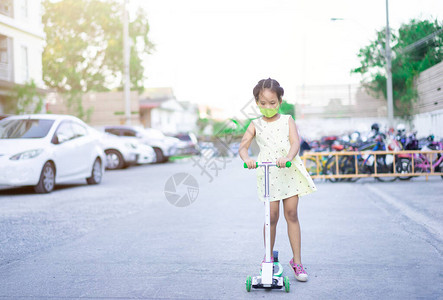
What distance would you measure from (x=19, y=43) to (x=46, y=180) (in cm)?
1639

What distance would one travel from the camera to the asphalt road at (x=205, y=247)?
4043 millimetres

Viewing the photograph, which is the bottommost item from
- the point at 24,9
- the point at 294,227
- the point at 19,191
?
the point at 19,191

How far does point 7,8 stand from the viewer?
2491 centimetres

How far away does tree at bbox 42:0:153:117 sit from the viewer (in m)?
42.0

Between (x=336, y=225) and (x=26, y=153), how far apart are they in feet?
21.6

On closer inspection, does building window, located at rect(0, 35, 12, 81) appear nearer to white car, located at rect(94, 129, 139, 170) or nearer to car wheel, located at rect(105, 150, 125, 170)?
white car, located at rect(94, 129, 139, 170)

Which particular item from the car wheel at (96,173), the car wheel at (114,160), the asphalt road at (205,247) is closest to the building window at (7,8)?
the car wheel at (114,160)

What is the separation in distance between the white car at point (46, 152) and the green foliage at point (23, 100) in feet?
38.9

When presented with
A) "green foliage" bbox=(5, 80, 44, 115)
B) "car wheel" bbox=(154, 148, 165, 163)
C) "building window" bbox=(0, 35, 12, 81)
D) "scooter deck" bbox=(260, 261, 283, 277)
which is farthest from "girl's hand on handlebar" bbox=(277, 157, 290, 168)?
"building window" bbox=(0, 35, 12, 81)

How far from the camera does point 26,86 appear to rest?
24.4 metres

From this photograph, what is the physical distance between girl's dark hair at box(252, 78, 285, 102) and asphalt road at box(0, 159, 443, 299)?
1.44 meters

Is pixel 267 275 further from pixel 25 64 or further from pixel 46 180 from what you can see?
pixel 25 64

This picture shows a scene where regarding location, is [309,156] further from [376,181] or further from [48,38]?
[48,38]

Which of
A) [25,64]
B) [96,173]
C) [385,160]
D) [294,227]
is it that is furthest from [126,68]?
[294,227]
